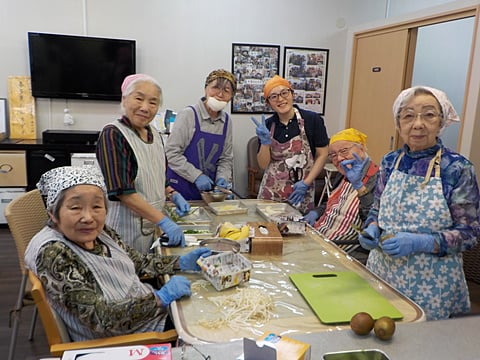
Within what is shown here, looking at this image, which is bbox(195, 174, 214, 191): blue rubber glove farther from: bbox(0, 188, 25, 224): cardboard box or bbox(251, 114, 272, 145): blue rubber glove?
bbox(0, 188, 25, 224): cardboard box

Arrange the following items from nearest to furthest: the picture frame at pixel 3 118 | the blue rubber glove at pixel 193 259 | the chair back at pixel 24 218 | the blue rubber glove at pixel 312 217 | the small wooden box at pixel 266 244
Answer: the blue rubber glove at pixel 193 259
the small wooden box at pixel 266 244
the chair back at pixel 24 218
the blue rubber glove at pixel 312 217
the picture frame at pixel 3 118

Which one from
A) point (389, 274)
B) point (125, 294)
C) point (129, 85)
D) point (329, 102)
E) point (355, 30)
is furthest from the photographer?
point (329, 102)

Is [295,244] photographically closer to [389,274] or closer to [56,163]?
[389,274]

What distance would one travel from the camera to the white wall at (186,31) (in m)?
4.17

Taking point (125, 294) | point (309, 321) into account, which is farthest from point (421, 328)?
point (125, 294)

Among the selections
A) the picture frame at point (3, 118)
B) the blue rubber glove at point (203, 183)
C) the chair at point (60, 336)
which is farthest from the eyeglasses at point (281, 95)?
the picture frame at point (3, 118)

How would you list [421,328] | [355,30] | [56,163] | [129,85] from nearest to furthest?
[421,328], [129,85], [56,163], [355,30]

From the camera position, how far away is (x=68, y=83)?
4219 mm

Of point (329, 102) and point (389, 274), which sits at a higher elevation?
point (329, 102)

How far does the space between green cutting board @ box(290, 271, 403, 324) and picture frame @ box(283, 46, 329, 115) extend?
145 inches

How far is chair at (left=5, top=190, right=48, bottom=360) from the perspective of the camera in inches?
71.1

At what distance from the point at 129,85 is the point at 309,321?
4.05 ft

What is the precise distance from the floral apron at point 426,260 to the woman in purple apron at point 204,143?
1250mm

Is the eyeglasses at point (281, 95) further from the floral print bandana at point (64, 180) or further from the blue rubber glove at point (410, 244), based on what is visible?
the floral print bandana at point (64, 180)
